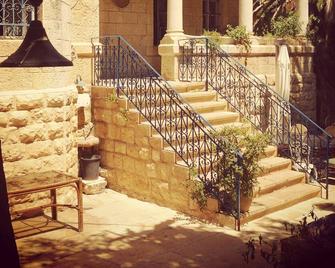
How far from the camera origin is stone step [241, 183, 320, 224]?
7.78m

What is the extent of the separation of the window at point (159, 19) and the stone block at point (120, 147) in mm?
5339

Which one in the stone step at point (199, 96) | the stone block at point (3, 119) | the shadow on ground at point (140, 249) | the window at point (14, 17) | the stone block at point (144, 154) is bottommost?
the shadow on ground at point (140, 249)

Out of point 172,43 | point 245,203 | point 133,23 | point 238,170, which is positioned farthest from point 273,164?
point 133,23

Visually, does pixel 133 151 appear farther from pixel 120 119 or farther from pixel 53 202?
pixel 53 202

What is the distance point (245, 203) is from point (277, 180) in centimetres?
153

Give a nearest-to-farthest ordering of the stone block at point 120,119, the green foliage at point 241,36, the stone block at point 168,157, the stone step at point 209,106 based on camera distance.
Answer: the stone block at point 168,157 → the stone block at point 120,119 → the stone step at point 209,106 → the green foliage at point 241,36

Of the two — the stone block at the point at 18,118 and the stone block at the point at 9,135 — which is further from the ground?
the stone block at the point at 18,118

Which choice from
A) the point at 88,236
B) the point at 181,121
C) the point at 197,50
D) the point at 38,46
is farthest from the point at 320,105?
the point at 38,46

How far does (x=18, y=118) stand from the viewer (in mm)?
Result: 7672

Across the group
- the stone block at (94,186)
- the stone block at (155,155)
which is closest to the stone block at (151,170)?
the stone block at (155,155)

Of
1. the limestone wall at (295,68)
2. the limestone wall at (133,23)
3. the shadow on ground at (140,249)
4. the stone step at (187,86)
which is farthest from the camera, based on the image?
the limestone wall at (295,68)

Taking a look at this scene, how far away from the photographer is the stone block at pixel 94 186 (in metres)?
9.33

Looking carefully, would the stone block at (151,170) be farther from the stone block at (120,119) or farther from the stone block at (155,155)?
the stone block at (120,119)

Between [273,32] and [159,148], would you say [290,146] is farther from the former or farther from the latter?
[273,32]
